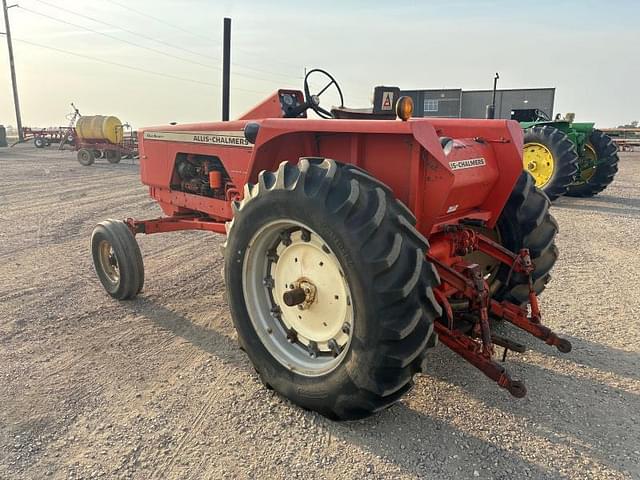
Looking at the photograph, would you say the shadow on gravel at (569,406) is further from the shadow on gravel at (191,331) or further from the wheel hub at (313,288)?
the shadow on gravel at (191,331)

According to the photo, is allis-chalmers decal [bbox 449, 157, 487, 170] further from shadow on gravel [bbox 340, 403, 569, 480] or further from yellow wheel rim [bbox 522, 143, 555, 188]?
yellow wheel rim [bbox 522, 143, 555, 188]

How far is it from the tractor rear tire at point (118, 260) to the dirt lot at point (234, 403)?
0.16 metres

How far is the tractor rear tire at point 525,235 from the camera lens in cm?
350

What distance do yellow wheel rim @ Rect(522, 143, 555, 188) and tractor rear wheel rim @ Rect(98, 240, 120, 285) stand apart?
312 inches

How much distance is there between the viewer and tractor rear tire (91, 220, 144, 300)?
14.3 feet

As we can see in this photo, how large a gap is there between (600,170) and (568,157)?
191cm

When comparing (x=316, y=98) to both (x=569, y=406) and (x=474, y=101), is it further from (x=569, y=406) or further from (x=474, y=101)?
(x=474, y=101)

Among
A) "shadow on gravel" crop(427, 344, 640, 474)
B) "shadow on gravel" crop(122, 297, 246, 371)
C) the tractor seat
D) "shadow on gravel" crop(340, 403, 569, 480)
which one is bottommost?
"shadow on gravel" crop(122, 297, 246, 371)

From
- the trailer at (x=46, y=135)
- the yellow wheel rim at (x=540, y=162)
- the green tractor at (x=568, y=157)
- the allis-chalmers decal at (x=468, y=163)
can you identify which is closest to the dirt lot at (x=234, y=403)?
the allis-chalmers decal at (x=468, y=163)

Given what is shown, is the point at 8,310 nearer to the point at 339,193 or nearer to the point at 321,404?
the point at 321,404

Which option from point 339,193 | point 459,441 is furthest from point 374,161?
point 459,441

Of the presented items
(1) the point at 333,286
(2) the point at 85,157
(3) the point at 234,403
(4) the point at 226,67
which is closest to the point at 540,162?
(4) the point at 226,67

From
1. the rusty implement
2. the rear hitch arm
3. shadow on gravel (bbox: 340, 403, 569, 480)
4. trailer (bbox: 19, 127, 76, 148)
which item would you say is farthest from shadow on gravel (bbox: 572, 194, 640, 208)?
trailer (bbox: 19, 127, 76, 148)

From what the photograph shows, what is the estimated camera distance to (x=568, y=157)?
30.4ft
